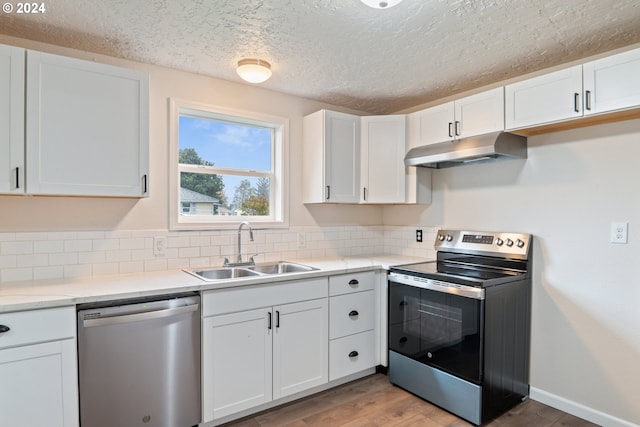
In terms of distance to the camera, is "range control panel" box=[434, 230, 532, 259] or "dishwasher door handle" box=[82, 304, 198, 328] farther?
"range control panel" box=[434, 230, 532, 259]

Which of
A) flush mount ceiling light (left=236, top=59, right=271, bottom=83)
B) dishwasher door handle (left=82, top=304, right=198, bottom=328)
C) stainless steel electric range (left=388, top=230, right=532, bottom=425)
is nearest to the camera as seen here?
dishwasher door handle (left=82, top=304, right=198, bottom=328)

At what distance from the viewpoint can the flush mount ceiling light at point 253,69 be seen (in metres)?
2.40

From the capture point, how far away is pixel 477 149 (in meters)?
2.52

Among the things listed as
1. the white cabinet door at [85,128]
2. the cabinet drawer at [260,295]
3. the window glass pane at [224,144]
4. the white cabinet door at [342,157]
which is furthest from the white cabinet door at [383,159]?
the white cabinet door at [85,128]

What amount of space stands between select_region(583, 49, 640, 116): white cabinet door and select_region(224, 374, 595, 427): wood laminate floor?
191 cm

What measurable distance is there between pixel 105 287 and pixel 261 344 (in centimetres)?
97

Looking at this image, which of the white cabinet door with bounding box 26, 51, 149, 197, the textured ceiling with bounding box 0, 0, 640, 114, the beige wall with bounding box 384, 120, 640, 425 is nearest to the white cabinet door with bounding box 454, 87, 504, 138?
the textured ceiling with bounding box 0, 0, 640, 114

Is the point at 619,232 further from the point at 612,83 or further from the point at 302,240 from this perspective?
the point at 302,240

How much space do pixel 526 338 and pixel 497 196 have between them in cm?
104

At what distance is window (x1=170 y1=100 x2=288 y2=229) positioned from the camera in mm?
2752

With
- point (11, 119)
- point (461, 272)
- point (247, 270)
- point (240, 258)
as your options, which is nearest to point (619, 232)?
point (461, 272)

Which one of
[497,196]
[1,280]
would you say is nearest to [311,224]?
[497,196]

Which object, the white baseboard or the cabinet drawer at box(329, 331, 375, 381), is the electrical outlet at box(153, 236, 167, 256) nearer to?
the cabinet drawer at box(329, 331, 375, 381)

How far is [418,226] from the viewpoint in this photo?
347cm
